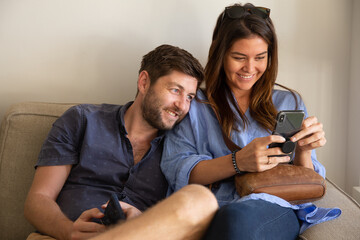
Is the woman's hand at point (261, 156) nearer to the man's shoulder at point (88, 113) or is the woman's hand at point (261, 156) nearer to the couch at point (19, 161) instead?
the couch at point (19, 161)

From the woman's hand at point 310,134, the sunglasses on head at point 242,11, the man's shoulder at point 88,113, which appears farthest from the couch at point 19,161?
the sunglasses on head at point 242,11

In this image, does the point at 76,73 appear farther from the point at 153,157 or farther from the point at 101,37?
the point at 153,157

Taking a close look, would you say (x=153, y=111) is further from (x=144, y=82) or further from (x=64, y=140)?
(x=64, y=140)

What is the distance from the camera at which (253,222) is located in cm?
97

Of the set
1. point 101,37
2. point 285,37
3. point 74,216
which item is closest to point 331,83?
point 285,37

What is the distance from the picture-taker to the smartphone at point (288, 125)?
1163 mm

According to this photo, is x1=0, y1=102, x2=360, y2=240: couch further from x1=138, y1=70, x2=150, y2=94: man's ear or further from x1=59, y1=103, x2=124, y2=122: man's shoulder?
x1=138, y1=70, x2=150, y2=94: man's ear

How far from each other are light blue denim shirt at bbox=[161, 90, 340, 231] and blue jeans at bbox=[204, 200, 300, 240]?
21cm

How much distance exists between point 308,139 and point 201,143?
0.40 metres

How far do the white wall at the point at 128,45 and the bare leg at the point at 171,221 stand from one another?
1.05m

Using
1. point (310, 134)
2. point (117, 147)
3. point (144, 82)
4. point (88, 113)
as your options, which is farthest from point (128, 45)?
point (310, 134)

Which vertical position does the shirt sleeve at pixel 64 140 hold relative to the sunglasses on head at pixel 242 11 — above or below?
below

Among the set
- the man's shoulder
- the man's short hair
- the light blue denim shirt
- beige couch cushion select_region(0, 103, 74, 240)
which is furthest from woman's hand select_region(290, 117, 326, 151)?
beige couch cushion select_region(0, 103, 74, 240)

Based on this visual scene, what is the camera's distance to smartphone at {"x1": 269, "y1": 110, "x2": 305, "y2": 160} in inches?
45.8
